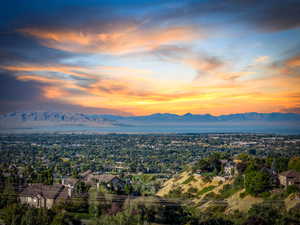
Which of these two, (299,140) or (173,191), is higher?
(299,140)

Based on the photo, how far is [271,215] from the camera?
20.2 m

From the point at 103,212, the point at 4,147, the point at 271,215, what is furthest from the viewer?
the point at 4,147

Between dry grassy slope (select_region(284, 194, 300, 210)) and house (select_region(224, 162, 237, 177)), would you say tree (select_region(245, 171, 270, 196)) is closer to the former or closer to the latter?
dry grassy slope (select_region(284, 194, 300, 210))

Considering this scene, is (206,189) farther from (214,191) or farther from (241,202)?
(241,202)

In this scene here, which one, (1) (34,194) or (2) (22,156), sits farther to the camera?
(2) (22,156)

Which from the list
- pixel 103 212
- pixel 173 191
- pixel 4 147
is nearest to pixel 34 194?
pixel 103 212

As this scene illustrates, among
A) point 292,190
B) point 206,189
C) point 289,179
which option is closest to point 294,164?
point 289,179

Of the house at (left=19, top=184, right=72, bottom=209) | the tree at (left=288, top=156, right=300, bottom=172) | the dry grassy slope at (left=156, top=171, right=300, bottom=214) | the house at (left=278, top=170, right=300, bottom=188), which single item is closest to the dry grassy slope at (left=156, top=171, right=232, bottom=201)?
the dry grassy slope at (left=156, top=171, right=300, bottom=214)

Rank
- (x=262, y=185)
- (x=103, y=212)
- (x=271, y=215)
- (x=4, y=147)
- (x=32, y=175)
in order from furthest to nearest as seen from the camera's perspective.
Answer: (x=4, y=147)
(x=32, y=175)
(x=262, y=185)
(x=103, y=212)
(x=271, y=215)

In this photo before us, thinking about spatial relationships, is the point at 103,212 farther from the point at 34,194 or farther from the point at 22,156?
the point at 22,156

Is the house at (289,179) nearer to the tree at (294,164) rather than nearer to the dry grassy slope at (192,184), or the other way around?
the tree at (294,164)

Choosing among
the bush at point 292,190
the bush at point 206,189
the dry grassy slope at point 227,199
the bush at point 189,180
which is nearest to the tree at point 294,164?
the dry grassy slope at point 227,199

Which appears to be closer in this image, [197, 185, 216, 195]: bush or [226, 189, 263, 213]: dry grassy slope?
[226, 189, 263, 213]: dry grassy slope

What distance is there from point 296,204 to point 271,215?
3918mm
